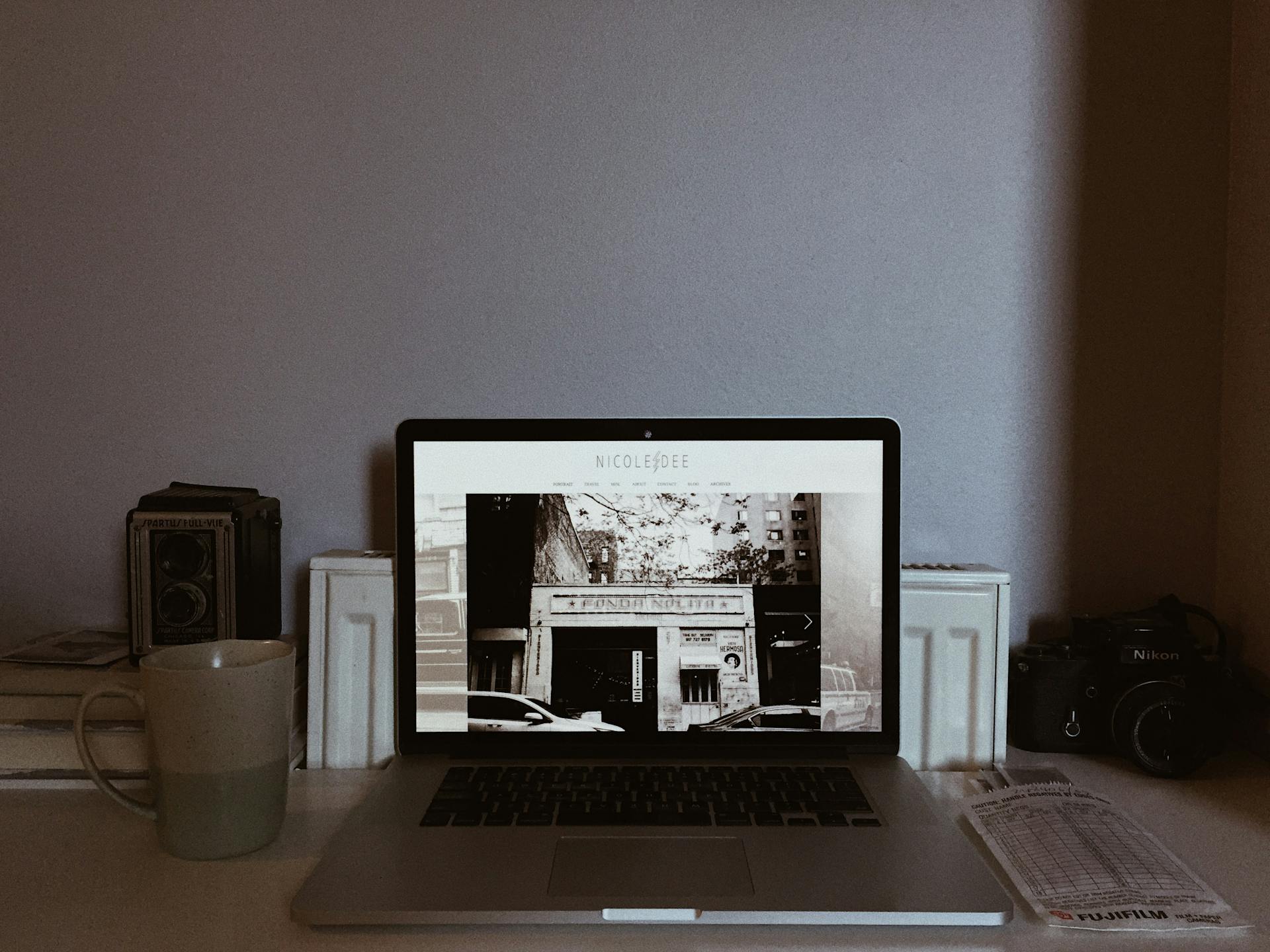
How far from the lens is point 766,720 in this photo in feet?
2.85

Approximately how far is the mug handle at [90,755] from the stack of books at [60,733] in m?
0.09

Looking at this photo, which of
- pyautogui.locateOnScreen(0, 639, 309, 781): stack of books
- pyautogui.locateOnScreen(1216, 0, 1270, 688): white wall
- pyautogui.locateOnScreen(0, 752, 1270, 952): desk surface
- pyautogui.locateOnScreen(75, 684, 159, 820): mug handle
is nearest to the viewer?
pyautogui.locateOnScreen(0, 752, 1270, 952): desk surface

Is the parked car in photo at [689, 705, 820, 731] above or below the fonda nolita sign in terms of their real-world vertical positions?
below

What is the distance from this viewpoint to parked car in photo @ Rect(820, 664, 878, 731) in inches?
34.2

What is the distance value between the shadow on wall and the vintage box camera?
85 cm

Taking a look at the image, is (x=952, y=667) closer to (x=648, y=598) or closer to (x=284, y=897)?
(x=648, y=598)

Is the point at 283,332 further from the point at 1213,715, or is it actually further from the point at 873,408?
the point at 1213,715

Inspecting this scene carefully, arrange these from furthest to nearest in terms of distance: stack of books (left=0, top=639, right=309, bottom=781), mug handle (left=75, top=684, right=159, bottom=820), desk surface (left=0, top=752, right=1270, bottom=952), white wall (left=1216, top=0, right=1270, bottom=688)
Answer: white wall (left=1216, top=0, right=1270, bottom=688), stack of books (left=0, top=639, right=309, bottom=781), mug handle (left=75, top=684, right=159, bottom=820), desk surface (left=0, top=752, right=1270, bottom=952)

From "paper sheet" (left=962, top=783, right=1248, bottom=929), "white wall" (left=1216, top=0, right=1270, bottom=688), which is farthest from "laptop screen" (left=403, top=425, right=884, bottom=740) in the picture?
"white wall" (left=1216, top=0, right=1270, bottom=688)

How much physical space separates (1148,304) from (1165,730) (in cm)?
45

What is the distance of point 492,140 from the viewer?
992mm

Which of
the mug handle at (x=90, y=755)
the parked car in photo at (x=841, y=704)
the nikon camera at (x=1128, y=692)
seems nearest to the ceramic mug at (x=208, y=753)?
the mug handle at (x=90, y=755)

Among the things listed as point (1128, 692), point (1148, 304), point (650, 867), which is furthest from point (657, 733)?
point (1148, 304)

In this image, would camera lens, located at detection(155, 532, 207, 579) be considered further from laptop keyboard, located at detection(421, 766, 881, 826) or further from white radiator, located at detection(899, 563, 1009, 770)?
white radiator, located at detection(899, 563, 1009, 770)
